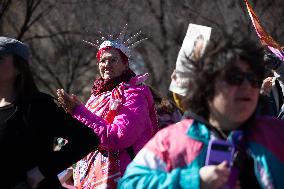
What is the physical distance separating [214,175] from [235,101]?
308 mm

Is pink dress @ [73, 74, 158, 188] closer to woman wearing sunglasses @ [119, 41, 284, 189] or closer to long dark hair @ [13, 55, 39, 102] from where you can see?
long dark hair @ [13, 55, 39, 102]

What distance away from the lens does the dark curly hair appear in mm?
2998

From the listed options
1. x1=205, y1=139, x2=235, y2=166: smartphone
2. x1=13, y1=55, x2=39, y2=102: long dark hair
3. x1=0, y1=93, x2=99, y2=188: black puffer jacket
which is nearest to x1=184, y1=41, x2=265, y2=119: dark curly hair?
x1=205, y1=139, x2=235, y2=166: smartphone

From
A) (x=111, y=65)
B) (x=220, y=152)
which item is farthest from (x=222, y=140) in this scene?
(x=111, y=65)

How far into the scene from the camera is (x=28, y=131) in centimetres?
378

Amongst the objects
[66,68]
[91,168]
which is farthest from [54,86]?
[91,168]

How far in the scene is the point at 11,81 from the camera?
3.96m

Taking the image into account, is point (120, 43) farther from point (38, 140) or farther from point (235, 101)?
point (235, 101)

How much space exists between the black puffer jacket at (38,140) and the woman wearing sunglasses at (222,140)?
0.85m

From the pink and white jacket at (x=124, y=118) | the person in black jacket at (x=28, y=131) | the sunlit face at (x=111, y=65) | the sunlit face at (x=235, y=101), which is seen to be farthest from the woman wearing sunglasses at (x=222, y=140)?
the sunlit face at (x=111, y=65)

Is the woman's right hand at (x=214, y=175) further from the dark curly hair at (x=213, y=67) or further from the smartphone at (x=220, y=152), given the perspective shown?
the dark curly hair at (x=213, y=67)

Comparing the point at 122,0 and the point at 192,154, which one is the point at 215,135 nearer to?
the point at 192,154

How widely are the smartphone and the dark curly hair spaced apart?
25cm

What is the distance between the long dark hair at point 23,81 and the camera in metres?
3.92
